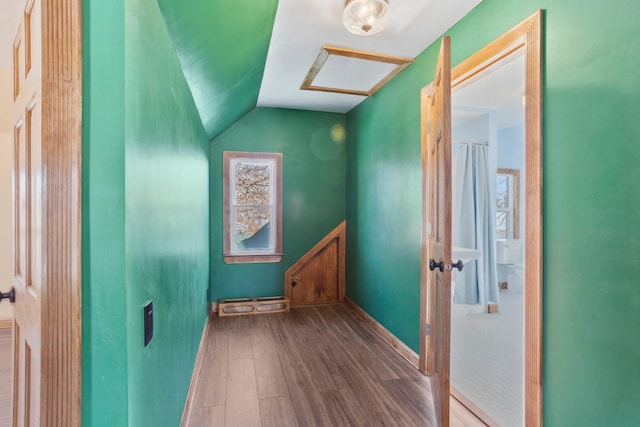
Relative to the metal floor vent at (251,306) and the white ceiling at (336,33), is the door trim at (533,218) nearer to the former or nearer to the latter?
the white ceiling at (336,33)

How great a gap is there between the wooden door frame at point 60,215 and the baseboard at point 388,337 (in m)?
2.28

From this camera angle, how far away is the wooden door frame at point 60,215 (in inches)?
32.2

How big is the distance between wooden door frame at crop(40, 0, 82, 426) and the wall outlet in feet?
0.78

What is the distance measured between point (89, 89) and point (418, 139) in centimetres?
217

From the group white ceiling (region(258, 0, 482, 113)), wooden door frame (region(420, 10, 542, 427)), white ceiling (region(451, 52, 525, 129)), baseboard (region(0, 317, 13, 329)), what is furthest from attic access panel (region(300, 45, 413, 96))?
baseboard (region(0, 317, 13, 329))

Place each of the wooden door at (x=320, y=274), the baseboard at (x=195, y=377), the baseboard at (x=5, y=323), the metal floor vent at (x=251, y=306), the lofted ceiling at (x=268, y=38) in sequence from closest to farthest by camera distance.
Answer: the lofted ceiling at (x=268, y=38) → the baseboard at (x=195, y=377) → the baseboard at (x=5, y=323) → the metal floor vent at (x=251, y=306) → the wooden door at (x=320, y=274)

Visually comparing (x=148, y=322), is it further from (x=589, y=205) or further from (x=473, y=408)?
(x=473, y=408)

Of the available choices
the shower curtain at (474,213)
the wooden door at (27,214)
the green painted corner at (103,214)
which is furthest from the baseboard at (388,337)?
the wooden door at (27,214)

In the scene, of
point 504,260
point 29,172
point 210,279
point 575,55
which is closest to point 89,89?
point 29,172

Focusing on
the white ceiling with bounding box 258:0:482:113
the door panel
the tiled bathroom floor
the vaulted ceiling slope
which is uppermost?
the white ceiling with bounding box 258:0:482:113

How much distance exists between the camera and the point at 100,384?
86 centimetres

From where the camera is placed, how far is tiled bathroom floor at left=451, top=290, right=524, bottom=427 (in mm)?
2049

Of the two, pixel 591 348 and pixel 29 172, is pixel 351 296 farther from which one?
pixel 29 172

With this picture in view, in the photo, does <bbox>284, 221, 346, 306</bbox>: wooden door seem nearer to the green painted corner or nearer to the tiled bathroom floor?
the tiled bathroom floor
